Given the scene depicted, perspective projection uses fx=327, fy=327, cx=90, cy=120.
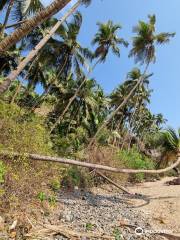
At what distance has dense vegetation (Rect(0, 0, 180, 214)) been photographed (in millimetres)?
12391

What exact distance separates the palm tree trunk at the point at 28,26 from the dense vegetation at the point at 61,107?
0.89m

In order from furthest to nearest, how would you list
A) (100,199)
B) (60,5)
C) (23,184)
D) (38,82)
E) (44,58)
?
1. (38,82)
2. (44,58)
3. (100,199)
4. (23,184)
5. (60,5)

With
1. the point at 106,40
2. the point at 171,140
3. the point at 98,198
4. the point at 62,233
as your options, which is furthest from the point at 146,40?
the point at 62,233

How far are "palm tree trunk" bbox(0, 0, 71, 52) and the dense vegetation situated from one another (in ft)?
2.92

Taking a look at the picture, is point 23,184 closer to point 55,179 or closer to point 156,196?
point 55,179

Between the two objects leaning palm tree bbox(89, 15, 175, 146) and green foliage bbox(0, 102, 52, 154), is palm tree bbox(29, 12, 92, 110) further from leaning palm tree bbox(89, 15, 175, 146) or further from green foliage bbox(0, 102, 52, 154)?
green foliage bbox(0, 102, 52, 154)

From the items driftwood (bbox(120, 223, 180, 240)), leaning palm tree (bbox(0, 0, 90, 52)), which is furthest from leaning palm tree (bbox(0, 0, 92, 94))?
driftwood (bbox(120, 223, 180, 240))

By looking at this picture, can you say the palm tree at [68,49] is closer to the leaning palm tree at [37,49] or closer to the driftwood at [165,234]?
the leaning palm tree at [37,49]

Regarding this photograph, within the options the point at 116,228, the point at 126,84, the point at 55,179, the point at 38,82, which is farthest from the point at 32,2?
the point at 126,84

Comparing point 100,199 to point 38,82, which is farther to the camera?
point 38,82

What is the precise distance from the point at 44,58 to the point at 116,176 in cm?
1288

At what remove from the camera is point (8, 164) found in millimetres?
11516

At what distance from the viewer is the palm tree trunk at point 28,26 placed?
22.1ft

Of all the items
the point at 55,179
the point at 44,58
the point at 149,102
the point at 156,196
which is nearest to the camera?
the point at 55,179
